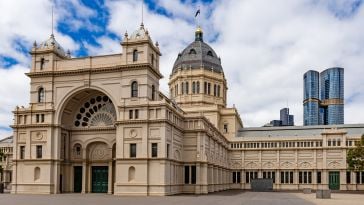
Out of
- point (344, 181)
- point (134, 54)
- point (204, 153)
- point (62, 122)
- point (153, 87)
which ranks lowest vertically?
point (344, 181)

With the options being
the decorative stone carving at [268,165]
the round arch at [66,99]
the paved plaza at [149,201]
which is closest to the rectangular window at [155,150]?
the paved plaza at [149,201]

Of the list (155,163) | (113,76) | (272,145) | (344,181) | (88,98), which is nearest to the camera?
(155,163)

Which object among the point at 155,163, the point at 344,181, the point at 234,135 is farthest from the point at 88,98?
the point at 344,181

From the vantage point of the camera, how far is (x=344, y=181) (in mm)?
104500

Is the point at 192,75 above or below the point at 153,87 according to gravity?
above

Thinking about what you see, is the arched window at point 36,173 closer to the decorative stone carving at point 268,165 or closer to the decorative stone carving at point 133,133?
the decorative stone carving at point 133,133

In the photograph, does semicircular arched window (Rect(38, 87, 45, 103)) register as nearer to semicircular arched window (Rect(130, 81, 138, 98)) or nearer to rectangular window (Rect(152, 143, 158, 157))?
semicircular arched window (Rect(130, 81, 138, 98))

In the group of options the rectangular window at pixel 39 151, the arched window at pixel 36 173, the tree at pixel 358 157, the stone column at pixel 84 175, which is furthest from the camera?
the tree at pixel 358 157

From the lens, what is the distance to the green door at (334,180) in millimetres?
105375

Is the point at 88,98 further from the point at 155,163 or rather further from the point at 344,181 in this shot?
the point at 344,181

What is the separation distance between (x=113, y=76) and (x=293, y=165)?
56964mm

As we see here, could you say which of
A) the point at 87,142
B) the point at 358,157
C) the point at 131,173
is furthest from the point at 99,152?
the point at 358,157

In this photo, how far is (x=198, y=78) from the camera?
111375mm

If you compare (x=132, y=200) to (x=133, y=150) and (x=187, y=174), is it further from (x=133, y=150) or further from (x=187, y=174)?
(x=187, y=174)
